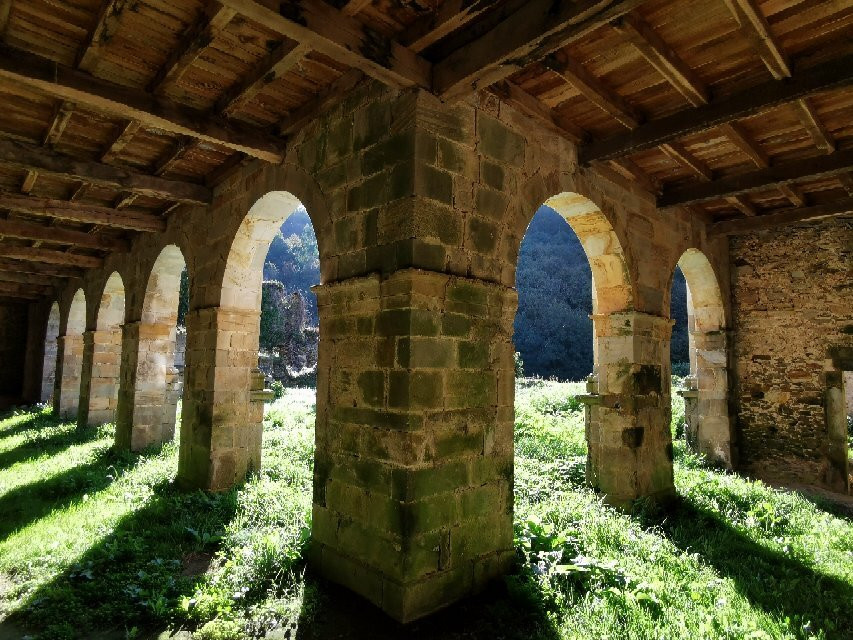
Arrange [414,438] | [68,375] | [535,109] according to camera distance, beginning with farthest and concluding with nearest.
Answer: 1. [68,375]
2. [535,109]
3. [414,438]

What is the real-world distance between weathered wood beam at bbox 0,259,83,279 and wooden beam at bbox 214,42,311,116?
9109mm

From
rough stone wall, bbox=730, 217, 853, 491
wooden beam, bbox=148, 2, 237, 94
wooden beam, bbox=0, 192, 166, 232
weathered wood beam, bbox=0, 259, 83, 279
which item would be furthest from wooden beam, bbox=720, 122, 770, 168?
weathered wood beam, bbox=0, 259, 83, 279

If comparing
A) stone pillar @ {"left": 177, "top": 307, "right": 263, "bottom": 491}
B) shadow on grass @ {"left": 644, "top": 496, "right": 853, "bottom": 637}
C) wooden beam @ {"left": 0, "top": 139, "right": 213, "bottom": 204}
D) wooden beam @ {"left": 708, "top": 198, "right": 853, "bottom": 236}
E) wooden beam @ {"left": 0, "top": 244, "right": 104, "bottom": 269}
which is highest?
wooden beam @ {"left": 708, "top": 198, "right": 853, "bottom": 236}

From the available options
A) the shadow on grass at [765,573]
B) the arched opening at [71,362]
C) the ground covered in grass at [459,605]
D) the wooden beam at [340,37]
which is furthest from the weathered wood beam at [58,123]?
the arched opening at [71,362]

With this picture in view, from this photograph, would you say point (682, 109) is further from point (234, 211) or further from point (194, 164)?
point (194, 164)

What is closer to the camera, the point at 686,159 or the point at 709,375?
the point at 686,159

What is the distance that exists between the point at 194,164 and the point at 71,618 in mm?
4358

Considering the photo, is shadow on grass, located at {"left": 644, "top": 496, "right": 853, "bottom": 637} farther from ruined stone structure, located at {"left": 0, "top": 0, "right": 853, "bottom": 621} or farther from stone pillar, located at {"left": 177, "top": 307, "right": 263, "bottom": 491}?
stone pillar, located at {"left": 177, "top": 307, "right": 263, "bottom": 491}

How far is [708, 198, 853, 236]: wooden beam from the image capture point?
645 cm

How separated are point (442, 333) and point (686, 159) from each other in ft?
11.4

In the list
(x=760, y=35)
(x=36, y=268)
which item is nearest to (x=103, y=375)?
(x=36, y=268)

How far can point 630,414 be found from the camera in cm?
543

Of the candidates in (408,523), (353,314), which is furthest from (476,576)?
(353,314)

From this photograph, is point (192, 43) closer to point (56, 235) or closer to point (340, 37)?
point (340, 37)
